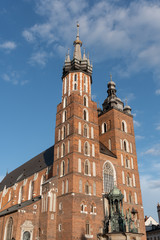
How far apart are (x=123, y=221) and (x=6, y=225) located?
16515 millimetres

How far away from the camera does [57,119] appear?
3888 cm

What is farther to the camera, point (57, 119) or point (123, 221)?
point (57, 119)

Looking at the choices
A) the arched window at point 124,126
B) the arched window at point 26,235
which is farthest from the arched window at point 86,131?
the arched window at point 26,235

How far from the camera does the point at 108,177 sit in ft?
117

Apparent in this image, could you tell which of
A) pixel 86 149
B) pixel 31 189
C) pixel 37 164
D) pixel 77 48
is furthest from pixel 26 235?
pixel 77 48

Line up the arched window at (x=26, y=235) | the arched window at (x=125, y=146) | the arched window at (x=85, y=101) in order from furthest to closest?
the arched window at (x=125, y=146) < the arched window at (x=85, y=101) < the arched window at (x=26, y=235)

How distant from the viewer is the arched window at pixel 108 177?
114ft

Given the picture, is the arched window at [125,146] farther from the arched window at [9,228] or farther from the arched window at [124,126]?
the arched window at [9,228]

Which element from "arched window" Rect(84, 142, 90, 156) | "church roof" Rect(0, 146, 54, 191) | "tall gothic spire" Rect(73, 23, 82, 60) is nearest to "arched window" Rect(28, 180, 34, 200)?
"church roof" Rect(0, 146, 54, 191)

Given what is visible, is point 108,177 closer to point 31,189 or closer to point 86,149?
point 86,149

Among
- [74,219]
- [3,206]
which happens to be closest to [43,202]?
[74,219]

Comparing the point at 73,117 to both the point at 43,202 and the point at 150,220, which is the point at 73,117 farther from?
the point at 150,220

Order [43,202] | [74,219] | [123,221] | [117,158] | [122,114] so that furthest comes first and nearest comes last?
[122,114]
[117,158]
[43,202]
[74,219]
[123,221]

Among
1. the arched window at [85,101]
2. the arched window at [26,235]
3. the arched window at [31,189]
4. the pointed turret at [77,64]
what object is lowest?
the arched window at [26,235]
